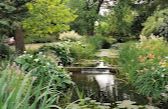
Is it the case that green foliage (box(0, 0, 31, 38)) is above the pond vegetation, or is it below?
above

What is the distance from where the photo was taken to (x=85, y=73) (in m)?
9.38

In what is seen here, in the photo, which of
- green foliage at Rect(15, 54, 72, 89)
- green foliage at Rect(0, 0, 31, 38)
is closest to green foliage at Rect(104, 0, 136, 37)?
green foliage at Rect(0, 0, 31, 38)

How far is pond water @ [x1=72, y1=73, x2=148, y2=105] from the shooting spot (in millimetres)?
6509

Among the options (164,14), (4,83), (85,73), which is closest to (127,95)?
(85,73)

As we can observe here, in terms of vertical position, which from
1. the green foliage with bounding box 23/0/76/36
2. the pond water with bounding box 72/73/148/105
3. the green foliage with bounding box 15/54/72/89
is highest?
the green foliage with bounding box 23/0/76/36

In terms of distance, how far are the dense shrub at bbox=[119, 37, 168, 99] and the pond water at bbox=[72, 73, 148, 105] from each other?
0.20 metres

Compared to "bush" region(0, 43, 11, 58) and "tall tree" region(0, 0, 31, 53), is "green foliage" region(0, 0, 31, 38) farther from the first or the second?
"bush" region(0, 43, 11, 58)

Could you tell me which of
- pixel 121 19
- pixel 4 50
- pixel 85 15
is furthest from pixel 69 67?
pixel 121 19

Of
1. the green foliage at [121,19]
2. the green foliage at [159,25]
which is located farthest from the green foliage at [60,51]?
the green foliage at [121,19]

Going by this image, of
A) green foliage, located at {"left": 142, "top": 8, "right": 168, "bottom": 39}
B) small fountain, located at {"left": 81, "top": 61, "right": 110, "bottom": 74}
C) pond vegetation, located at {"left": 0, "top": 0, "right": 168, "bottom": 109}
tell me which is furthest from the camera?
green foliage, located at {"left": 142, "top": 8, "right": 168, "bottom": 39}

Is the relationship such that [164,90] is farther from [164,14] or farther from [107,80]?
[164,14]

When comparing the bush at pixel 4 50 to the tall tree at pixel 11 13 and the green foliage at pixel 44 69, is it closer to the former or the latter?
the tall tree at pixel 11 13

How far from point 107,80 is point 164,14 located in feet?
25.5

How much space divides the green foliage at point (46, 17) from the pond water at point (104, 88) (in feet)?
7.24
